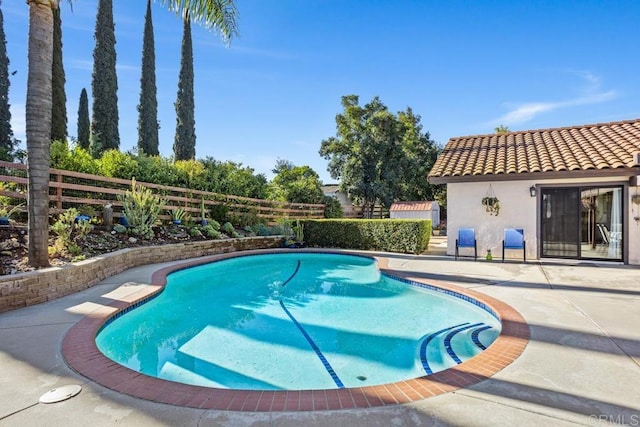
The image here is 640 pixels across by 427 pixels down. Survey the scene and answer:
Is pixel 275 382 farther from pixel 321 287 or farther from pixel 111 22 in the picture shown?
pixel 111 22

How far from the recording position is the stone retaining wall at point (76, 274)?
5312 millimetres

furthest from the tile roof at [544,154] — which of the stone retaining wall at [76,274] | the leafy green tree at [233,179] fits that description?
the stone retaining wall at [76,274]

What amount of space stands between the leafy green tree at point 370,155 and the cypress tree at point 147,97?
506 inches

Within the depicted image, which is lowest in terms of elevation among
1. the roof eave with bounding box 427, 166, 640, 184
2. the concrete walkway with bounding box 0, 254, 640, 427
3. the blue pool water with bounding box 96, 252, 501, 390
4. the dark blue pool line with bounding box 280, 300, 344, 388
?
the dark blue pool line with bounding box 280, 300, 344, 388

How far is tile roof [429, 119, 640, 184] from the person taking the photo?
9977 mm

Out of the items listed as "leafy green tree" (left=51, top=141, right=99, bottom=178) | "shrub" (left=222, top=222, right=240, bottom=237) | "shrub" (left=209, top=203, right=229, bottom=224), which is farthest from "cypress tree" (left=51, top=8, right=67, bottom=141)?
"shrub" (left=222, top=222, right=240, bottom=237)

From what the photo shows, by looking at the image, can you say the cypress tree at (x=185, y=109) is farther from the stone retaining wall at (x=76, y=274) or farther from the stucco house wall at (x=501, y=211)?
the stucco house wall at (x=501, y=211)

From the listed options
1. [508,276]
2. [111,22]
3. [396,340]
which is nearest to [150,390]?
[396,340]

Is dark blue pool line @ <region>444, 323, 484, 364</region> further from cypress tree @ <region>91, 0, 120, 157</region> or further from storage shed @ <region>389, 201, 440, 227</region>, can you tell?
cypress tree @ <region>91, 0, 120, 157</region>

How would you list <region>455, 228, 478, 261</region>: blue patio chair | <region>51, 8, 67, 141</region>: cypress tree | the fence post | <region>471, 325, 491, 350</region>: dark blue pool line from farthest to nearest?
<region>51, 8, 67, 141</region>: cypress tree → <region>455, 228, 478, 261</region>: blue patio chair → the fence post → <region>471, 325, 491, 350</region>: dark blue pool line

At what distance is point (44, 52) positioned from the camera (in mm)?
6129

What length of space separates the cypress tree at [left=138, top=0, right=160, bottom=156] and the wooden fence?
35.7ft

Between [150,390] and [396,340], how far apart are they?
11.2 ft

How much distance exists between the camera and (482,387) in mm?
2924
